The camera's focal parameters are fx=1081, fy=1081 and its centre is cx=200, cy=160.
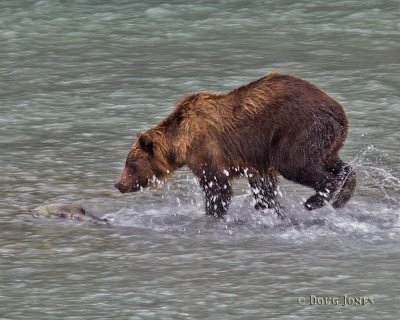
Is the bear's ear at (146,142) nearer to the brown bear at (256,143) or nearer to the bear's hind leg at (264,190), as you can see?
the brown bear at (256,143)

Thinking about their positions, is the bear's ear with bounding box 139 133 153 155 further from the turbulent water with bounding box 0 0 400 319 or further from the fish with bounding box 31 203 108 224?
the fish with bounding box 31 203 108 224

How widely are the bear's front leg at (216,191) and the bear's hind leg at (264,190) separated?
12.2 inches

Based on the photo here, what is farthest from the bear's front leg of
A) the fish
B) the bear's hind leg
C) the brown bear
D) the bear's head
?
the fish

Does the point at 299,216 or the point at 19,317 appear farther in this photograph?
the point at 299,216

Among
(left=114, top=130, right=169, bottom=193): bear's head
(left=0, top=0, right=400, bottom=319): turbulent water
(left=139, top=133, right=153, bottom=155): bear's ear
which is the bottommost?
(left=0, top=0, right=400, bottom=319): turbulent water

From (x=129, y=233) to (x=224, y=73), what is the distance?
6.12m

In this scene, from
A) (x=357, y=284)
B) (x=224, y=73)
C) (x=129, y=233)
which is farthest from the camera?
(x=224, y=73)

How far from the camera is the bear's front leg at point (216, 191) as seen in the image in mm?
9242

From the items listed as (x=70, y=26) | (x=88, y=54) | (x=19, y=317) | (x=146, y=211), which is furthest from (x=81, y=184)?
(x=70, y=26)

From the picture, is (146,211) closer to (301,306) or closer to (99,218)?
(99,218)

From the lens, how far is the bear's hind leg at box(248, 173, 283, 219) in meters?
9.49

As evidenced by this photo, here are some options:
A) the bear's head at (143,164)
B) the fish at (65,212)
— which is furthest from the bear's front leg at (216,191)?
the fish at (65,212)

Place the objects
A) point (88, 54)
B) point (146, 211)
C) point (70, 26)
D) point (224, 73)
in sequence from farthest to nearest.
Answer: point (70, 26), point (88, 54), point (224, 73), point (146, 211)

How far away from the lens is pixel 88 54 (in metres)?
16.3
